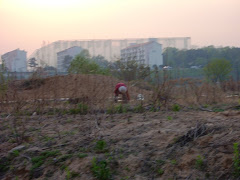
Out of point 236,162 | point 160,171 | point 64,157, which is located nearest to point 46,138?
point 64,157

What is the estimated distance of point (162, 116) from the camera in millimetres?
6473

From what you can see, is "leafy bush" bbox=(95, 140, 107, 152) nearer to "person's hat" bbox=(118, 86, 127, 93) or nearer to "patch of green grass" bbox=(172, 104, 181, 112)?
"patch of green grass" bbox=(172, 104, 181, 112)

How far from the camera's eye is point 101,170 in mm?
4117

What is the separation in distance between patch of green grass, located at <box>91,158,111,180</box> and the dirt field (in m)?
0.02

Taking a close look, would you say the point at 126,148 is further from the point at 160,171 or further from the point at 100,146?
the point at 160,171

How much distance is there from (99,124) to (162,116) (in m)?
1.27

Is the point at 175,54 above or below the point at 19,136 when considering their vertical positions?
above

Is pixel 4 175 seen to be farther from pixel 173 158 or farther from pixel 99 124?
pixel 173 158

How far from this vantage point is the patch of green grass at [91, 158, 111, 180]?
4.07 m

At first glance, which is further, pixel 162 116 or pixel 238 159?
pixel 162 116

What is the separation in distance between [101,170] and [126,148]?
640 millimetres

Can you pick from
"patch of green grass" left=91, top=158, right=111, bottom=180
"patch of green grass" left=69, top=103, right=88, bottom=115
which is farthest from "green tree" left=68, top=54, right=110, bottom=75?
"patch of green grass" left=91, top=158, right=111, bottom=180

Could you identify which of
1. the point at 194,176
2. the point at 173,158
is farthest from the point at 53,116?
the point at 194,176

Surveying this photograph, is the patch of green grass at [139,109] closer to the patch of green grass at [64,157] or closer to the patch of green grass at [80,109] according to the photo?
the patch of green grass at [80,109]
